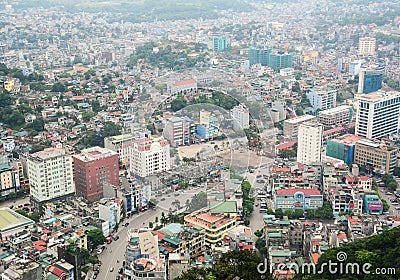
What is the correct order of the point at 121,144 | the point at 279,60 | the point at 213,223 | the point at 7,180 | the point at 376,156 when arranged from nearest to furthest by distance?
the point at 213,223 < the point at 7,180 < the point at 376,156 < the point at 121,144 < the point at 279,60

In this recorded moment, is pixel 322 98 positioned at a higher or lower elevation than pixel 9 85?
lower

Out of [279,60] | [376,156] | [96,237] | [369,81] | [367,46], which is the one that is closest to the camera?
[96,237]

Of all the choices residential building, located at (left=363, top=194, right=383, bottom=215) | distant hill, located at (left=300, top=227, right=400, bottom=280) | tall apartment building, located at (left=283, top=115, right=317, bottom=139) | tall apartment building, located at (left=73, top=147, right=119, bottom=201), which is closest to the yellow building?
tall apartment building, located at (left=73, top=147, right=119, bottom=201)

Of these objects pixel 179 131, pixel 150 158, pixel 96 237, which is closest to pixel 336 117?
pixel 179 131

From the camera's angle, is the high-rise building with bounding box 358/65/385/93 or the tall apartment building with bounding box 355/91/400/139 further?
the high-rise building with bounding box 358/65/385/93

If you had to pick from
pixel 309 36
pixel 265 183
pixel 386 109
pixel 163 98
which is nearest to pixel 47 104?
pixel 163 98

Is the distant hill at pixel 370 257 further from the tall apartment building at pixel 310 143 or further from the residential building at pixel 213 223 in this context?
the tall apartment building at pixel 310 143

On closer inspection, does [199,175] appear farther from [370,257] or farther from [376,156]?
[370,257]

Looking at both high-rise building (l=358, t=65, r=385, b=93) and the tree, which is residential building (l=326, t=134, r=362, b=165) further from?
high-rise building (l=358, t=65, r=385, b=93)
